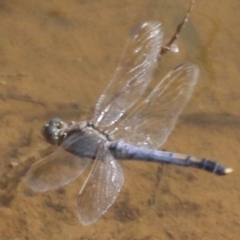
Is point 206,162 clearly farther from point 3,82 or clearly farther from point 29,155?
point 3,82

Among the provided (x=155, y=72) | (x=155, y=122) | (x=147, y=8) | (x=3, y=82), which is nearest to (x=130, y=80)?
(x=155, y=122)

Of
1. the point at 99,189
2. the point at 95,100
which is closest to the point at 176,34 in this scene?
the point at 95,100

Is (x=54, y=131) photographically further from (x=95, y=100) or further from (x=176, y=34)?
(x=176, y=34)

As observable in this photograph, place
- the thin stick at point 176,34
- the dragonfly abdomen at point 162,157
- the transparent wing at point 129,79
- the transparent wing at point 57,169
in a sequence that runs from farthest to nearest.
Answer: the thin stick at point 176,34
the transparent wing at point 129,79
the dragonfly abdomen at point 162,157
the transparent wing at point 57,169

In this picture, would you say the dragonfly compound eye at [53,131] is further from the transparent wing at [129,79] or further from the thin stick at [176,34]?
the thin stick at [176,34]

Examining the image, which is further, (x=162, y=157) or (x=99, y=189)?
(x=162, y=157)

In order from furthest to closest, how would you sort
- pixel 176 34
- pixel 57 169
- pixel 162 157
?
pixel 176 34 → pixel 162 157 → pixel 57 169

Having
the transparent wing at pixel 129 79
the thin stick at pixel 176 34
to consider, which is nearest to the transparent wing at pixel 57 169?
the transparent wing at pixel 129 79
